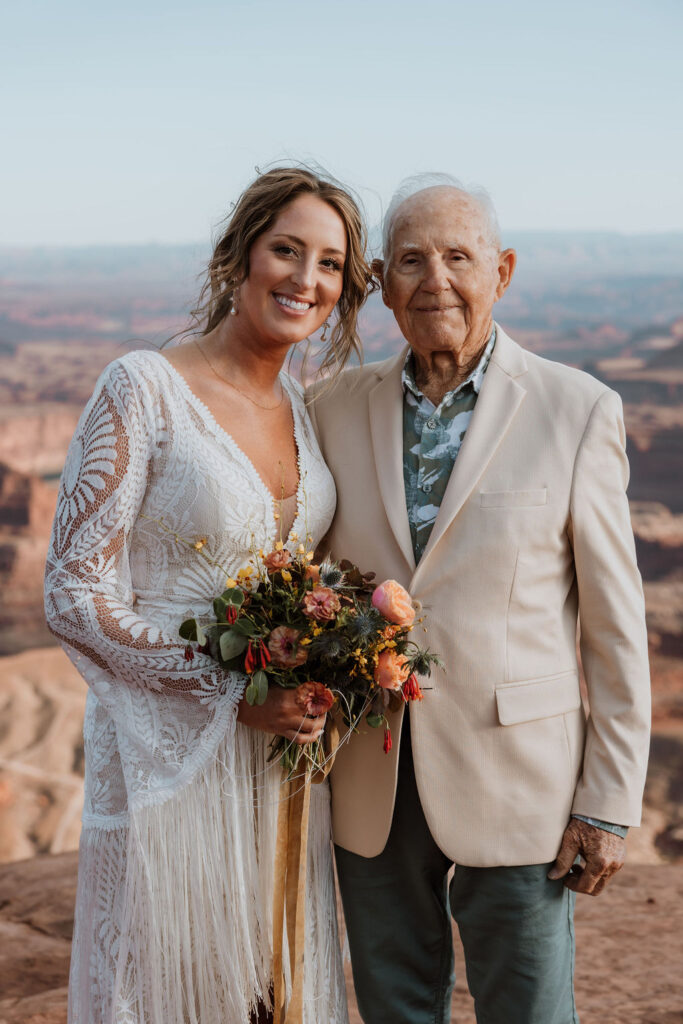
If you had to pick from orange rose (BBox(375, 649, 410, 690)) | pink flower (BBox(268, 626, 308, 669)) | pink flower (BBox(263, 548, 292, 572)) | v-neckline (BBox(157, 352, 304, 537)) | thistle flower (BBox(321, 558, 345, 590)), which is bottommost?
orange rose (BBox(375, 649, 410, 690))

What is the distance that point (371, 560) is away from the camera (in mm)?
2299

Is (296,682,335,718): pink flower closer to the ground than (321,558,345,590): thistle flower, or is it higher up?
closer to the ground

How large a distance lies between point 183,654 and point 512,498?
31.5 inches

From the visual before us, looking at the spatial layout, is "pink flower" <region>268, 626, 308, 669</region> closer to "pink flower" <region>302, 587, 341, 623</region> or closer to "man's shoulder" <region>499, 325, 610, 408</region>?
"pink flower" <region>302, 587, 341, 623</region>

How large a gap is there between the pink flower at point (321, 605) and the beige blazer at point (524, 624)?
0.36 meters

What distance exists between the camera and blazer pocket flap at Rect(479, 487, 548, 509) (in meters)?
2.15

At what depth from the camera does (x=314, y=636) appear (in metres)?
1.89

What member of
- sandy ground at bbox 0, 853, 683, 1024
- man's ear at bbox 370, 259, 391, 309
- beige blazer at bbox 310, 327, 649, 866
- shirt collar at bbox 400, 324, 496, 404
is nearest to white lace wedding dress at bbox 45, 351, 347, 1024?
beige blazer at bbox 310, 327, 649, 866

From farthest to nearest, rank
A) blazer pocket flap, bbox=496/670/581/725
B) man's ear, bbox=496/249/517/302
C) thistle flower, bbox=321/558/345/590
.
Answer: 1. man's ear, bbox=496/249/517/302
2. blazer pocket flap, bbox=496/670/581/725
3. thistle flower, bbox=321/558/345/590

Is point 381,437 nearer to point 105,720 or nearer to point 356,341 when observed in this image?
point 356,341

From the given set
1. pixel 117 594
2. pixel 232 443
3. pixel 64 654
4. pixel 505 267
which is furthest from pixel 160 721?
pixel 64 654

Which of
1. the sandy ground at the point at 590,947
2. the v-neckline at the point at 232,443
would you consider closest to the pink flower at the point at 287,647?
the v-neckline at the point at 232,443

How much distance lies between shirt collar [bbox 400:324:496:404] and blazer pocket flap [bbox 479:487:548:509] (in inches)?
11.0

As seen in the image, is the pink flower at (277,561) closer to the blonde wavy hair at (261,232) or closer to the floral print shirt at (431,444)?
the floral print shirt at (431,444)
